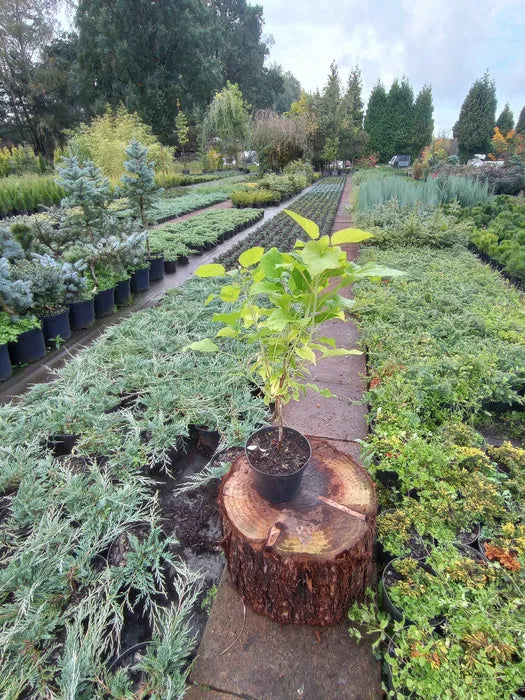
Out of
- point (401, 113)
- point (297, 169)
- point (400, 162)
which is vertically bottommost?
point (297, 169)

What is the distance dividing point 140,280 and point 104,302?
2.89 feet

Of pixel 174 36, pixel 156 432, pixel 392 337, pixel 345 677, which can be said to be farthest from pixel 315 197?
pixel 174 36

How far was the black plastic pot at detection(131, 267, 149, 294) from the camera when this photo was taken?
501 centimetres

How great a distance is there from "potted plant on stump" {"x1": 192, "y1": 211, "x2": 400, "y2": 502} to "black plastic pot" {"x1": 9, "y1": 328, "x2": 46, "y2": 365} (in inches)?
106

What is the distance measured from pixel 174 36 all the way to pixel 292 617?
3276 cm

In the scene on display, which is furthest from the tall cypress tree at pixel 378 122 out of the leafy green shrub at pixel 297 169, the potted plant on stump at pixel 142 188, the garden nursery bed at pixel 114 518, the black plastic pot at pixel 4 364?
the black plastic pot at pixel 4 364

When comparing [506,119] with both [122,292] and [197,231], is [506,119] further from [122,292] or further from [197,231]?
[122,292]

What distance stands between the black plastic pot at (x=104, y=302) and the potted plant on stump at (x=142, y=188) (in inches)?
49.8

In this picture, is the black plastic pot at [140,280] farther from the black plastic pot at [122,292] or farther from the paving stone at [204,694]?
the paving stone at [204,694]

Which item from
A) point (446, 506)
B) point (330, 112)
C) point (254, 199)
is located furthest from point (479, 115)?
point (446, 506)

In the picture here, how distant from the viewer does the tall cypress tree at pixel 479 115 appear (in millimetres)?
26141

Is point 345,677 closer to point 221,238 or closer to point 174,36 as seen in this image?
point 221,238

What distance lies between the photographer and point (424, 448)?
70.9 inches

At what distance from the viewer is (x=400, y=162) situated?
1133 inches
